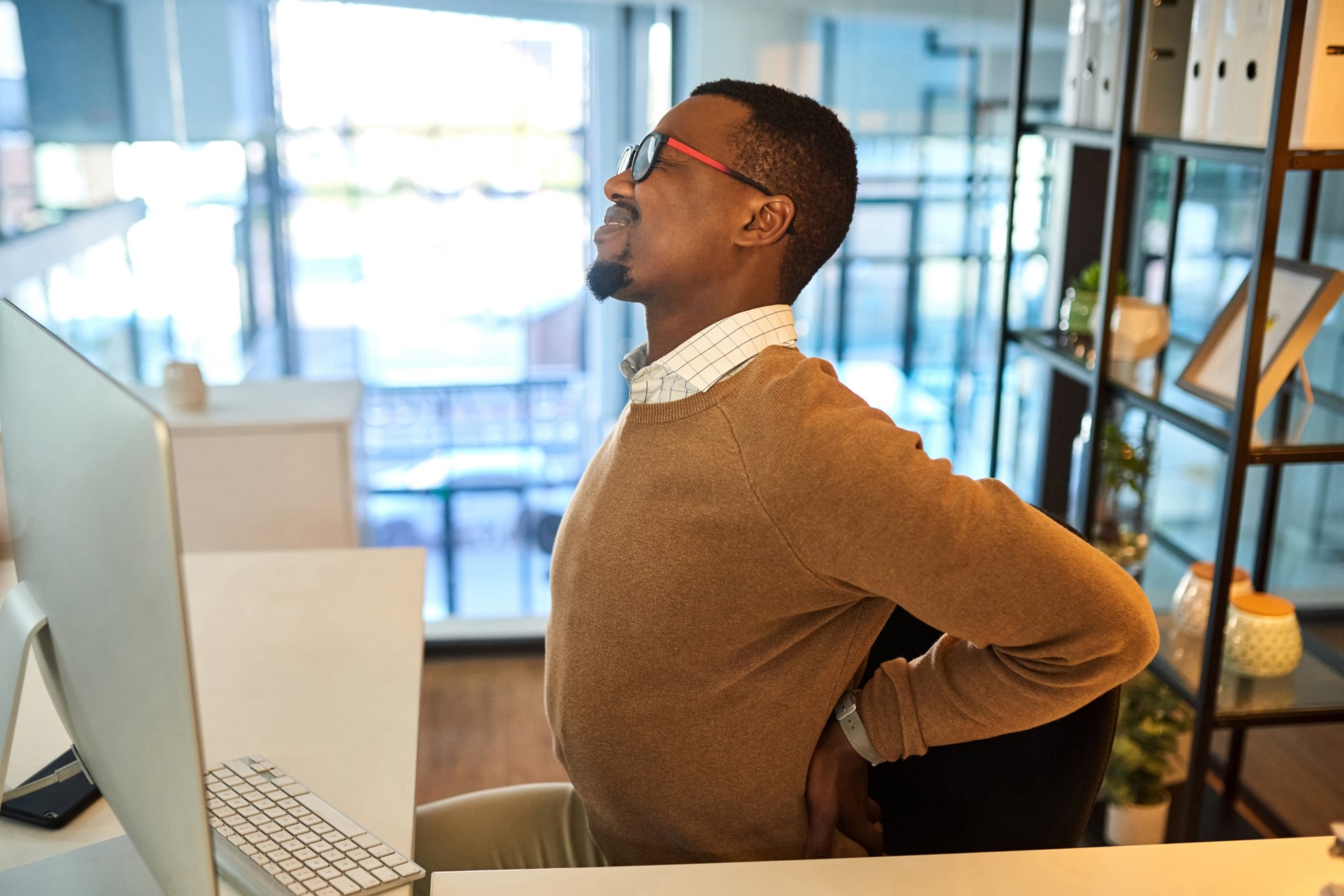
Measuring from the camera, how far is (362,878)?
103cm

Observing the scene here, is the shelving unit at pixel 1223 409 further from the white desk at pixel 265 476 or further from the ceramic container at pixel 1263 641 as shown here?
the white desk at pixel 265 476

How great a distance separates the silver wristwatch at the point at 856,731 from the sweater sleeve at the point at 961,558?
0.41 ft

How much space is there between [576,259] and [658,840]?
253 cm

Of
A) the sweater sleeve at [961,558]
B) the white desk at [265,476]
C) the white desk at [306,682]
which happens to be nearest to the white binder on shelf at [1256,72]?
the sweater sleeve at [961,558]

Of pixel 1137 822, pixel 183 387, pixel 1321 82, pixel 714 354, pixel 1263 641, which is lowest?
pixel 1137 822

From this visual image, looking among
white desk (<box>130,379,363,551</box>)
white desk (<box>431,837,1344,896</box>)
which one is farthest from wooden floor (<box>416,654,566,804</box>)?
white desk (<box>431,837,1344,896</box>)

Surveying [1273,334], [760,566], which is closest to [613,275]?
[760,566]

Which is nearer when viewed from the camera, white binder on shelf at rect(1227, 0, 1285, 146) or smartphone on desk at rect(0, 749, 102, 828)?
smartphone on desk at rect(0, 749, 102, 828)

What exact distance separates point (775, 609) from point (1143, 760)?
1.41 metres

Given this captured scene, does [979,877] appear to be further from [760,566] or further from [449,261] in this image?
[449,261]

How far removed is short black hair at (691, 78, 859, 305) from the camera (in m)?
1.31

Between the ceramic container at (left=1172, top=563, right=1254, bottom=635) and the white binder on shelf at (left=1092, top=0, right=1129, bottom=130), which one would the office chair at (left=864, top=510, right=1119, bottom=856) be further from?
the white binder on shelf at (left=1092, top=0, right=1129, bottom=130)

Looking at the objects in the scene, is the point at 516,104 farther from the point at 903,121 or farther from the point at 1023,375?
the point at 1023,375

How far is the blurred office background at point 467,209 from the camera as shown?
3.11 meters
